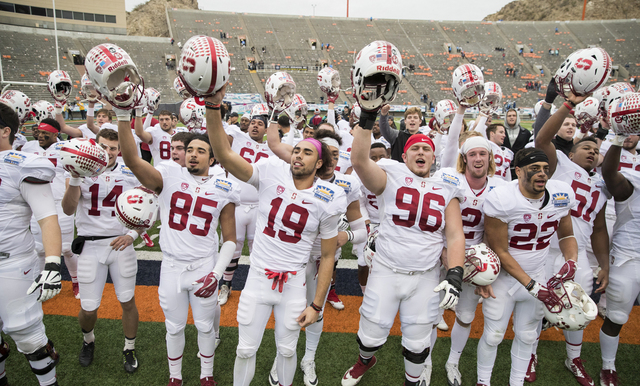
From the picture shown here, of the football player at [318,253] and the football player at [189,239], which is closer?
the football player at [189,239]

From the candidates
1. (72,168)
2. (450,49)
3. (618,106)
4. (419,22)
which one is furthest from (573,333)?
(419,22)

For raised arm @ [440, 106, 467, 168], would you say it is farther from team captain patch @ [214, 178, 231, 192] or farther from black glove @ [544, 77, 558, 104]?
team captain patch @ [214, 178, 231, 192]

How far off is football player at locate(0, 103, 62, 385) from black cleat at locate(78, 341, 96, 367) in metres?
0.62

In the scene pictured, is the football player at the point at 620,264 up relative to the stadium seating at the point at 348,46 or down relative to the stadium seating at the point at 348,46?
down

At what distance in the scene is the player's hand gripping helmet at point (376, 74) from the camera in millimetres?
2424

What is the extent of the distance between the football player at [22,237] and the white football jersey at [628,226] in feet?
17.2

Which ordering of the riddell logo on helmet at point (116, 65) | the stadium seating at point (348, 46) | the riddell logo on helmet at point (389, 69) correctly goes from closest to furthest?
the riddell logo on helmet at point (389, 69) → the riddell logo on helmet at point (116, 65) → the stadium seating at point (348, 46)

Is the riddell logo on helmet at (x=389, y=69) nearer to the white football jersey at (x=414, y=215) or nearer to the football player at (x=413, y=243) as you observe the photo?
the football player at (x=413, y=243)

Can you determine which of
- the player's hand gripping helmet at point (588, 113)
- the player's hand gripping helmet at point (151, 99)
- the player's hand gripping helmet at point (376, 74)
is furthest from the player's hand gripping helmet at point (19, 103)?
the player's hand gripping helmet at point (588, 113)

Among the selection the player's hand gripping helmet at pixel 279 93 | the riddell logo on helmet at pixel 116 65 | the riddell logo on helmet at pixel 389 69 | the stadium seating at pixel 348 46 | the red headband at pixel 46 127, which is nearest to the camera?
the riddell logo on helmet at pixel 389 69

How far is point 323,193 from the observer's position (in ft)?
10.1

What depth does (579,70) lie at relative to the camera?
3178mm

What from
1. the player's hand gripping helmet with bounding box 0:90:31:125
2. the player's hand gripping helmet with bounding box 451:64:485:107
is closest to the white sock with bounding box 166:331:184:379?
the player's hand gripping helmet with bounding box 451:64:485:107

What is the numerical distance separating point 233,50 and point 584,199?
43798mm
